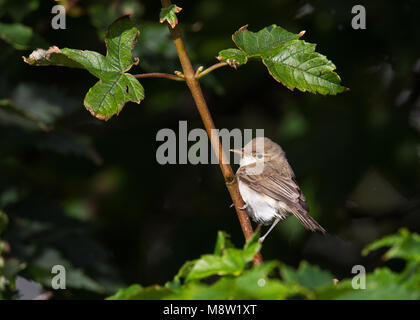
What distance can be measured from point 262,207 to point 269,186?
0.54ft

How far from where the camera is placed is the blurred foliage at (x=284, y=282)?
50.9 inches

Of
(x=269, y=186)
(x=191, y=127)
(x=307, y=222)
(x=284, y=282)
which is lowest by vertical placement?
(x=284, y=282)

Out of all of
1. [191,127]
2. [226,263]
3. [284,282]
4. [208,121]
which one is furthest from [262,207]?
[284,282]

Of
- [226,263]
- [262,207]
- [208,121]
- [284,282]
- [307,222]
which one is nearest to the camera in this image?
[284,282]

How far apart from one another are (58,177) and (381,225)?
252 cm

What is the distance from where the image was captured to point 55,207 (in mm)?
3678

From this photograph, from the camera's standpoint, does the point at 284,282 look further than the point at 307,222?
No

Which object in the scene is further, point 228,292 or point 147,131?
point 147,131

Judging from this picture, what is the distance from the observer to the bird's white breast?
152 inches

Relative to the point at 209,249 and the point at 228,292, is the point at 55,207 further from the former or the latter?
the point at 228,292

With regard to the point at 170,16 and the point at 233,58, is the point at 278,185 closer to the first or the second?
the point at 233,58

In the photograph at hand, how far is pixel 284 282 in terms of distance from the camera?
1.35m

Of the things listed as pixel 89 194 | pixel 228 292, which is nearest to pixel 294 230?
pixel 89 194

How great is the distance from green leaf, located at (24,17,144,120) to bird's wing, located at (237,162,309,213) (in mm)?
2067
